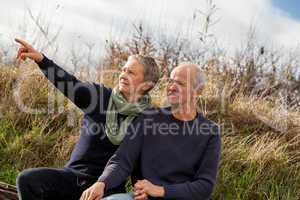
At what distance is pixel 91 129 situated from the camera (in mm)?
3787

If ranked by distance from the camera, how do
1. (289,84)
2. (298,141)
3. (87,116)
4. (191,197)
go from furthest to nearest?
(289,84), (298,141), (87,116), (191,197)

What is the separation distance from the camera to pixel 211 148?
3523 millimetres

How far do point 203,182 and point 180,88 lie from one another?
22.3 inches

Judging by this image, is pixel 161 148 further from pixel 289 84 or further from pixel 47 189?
pixel 289 84

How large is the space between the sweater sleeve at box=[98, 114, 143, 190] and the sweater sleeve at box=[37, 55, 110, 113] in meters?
0.35

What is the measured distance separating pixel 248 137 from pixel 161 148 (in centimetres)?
227

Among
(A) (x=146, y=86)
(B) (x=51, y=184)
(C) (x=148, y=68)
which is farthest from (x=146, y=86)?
(B) (x=51, y=184)

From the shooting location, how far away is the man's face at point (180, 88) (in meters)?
3.50

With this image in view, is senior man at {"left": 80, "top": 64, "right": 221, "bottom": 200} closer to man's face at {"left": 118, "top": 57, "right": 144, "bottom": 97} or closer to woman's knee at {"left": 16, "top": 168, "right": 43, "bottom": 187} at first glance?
man's face at {"left": 118, "top": 57, "right": 144, "bottom": 97}

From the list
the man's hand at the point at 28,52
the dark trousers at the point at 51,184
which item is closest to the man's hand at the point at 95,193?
the dark trousers at the point at 51,184

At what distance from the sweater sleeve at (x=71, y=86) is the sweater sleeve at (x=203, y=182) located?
775 mm

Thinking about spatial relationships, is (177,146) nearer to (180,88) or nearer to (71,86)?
(180,88)

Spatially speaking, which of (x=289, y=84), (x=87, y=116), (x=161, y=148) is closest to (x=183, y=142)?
(x=161, y=148)

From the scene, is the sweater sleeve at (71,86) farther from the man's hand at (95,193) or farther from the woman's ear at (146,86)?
the man's hand at (95,193)
